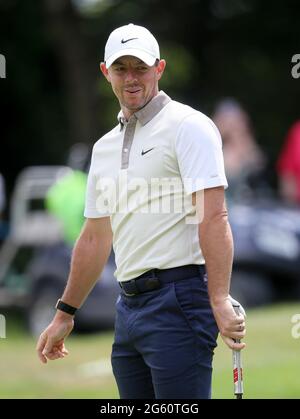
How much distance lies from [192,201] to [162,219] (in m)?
0.15

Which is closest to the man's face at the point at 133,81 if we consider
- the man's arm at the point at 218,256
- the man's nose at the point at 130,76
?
the man's nose at the point at 130,76

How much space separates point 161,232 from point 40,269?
27.6 feet

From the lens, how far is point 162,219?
4582mm

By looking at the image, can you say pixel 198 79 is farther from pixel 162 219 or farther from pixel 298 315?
pixel 162 219

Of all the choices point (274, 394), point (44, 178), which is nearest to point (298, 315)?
point (274, 394)

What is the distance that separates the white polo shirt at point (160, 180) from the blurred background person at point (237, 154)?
313 inches

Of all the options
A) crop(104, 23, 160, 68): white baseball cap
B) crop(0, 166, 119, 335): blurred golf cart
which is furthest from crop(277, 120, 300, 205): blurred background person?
crop(104, 23, 160, 68): white baseball cap

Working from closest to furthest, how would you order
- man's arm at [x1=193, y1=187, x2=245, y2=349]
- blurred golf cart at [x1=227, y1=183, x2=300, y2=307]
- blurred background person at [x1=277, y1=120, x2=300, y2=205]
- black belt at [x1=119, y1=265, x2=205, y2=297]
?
1. man's arm at [x1=193, y1=187, x2=245, y2=349]
2. black belt at [x1=119, y1=265, x2=205, y2=297]
3. blurred golf cart at [x1=227, y1=183, x2=300, y2=307]
4. blurred background person at [x1=277, y1=120, x2=300, y2=205]

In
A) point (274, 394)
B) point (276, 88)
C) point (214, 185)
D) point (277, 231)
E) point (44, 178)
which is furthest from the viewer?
point (276, 88)

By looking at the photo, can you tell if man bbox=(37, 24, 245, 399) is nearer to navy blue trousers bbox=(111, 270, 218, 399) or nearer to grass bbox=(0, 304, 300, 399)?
navy blue trousers bbox=(111, 270, 218, 399)

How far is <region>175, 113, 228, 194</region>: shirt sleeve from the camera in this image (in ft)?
14.6

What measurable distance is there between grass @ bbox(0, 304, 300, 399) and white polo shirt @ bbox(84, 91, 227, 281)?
3.08 metres

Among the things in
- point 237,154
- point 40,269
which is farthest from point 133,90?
point 40,269

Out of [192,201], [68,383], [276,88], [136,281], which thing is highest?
[276,88]
